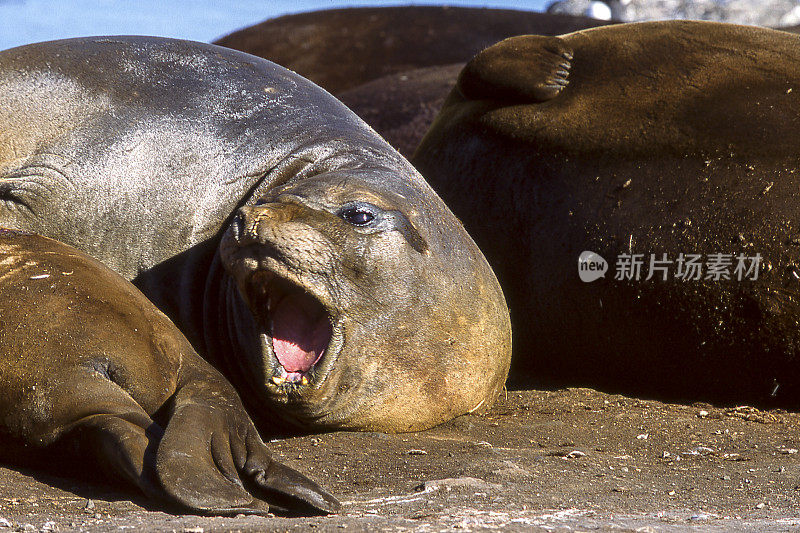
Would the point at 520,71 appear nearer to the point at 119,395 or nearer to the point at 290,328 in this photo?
the point at 290,328

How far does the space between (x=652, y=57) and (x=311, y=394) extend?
2.65m

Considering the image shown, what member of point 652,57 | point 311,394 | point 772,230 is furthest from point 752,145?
point 311,394

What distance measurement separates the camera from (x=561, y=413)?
167 inches

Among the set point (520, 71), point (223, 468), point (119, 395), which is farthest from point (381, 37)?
point (223, 468)

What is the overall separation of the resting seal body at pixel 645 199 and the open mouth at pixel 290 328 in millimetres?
1556

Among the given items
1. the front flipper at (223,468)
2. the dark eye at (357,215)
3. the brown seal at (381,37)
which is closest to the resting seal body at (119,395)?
the front flipper at (223,468)

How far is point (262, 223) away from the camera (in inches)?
131

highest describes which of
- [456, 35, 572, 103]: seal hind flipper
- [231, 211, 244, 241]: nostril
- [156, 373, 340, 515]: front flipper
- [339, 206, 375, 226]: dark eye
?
[456, 35, 572, 103]: seal hind flipper

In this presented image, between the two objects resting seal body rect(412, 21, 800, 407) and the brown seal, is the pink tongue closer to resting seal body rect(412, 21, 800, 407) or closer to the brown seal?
resting seal body rect(412, 21, 800, 407)

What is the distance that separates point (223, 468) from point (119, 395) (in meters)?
0.44

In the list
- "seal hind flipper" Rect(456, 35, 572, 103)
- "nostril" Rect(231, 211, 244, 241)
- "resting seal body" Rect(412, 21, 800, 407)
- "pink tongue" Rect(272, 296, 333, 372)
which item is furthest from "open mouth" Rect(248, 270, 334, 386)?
"seal hind flipper" Rect(456, 35, 572, 103)

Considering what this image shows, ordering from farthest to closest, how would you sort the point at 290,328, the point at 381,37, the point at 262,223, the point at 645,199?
the point at 381,37
the point at 645,199
the point at 290,328
the point at 262,223

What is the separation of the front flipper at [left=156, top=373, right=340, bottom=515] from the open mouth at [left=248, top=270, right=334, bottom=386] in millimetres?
299

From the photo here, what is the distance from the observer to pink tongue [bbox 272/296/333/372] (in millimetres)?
3506
